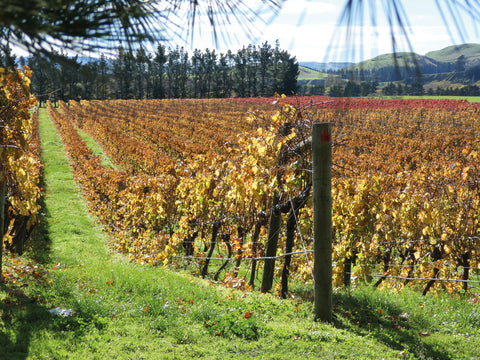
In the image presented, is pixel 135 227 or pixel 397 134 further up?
pixel 397 134

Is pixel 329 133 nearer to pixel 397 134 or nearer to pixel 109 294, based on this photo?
pixel 109 294

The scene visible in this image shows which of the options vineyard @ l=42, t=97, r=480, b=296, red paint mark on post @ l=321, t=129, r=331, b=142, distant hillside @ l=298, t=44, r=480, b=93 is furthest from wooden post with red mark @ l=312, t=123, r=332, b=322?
distant hillside @ l=298, t=44, r=480, b=93

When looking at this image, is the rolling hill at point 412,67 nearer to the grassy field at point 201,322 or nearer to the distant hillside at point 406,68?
the distant hillside at point 406,68

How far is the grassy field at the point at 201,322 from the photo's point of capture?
12.6 feet

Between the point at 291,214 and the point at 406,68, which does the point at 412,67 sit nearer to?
the point at 406,68

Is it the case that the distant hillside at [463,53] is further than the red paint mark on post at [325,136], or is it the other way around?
the red paint mark on post at [325,136]

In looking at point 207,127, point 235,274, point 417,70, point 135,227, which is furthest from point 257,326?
point 207,127

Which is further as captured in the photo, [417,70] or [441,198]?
[441,198]

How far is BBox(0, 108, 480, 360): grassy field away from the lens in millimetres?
3840

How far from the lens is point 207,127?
106 feet

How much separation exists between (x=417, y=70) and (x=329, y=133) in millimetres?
2842

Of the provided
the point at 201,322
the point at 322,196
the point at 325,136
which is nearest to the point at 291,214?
the point at 322,196

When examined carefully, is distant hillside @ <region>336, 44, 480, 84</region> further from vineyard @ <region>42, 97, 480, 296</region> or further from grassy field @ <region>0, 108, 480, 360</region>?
grassy field @ <region>0, 108, 480, 360</region>

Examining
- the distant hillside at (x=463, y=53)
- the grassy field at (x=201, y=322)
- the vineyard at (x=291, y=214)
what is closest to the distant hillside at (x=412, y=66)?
the distant hillside at (x=463, y=53)
